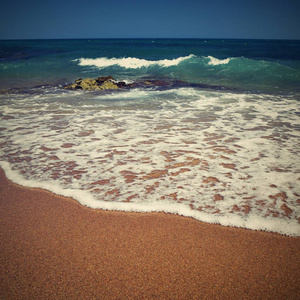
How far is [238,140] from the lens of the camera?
14.7ft

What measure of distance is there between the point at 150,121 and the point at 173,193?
3.37m

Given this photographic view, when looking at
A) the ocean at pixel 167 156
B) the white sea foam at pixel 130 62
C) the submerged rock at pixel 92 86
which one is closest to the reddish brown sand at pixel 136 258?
the ocean at pixel 167 156

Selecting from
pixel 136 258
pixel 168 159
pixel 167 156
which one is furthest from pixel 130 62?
pixel 136 258

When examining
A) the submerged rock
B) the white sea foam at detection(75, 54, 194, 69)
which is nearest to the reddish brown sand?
the submerged rock

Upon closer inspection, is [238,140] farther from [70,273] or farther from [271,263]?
[70,273]

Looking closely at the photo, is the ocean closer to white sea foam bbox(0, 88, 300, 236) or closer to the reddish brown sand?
white sea foam bbox(0, 88, 300, 236)

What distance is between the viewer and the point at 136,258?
195cm

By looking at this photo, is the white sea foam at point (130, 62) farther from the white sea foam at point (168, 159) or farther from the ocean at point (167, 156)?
the white sea foam at point (168, 159)

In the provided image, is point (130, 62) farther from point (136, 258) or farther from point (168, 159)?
point (136, 258)

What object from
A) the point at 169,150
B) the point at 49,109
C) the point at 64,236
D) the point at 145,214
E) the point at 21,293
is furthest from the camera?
the point at 49,109

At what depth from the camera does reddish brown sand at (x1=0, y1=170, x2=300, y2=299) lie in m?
1.68

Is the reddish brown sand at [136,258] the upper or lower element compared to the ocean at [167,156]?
lower

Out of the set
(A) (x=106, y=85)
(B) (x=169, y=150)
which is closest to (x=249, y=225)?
(B) (x=169, y=150)

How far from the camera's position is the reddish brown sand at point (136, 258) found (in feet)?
5.52
